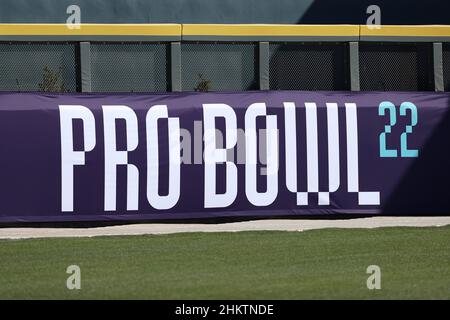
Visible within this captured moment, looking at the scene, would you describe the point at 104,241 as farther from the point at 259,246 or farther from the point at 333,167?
the point at 333,167

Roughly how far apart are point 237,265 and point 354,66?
648 centimetres

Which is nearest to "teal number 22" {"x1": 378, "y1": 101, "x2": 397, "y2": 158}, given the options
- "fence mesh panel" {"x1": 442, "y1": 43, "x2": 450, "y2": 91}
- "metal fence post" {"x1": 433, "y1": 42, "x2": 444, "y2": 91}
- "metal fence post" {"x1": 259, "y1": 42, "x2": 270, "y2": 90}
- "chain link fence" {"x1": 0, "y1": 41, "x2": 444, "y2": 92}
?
"chain link fence" {"x1": 0, "y1": 41, "x2": 444, "y2": 92}

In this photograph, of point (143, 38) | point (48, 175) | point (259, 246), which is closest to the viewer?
point (259, 246)

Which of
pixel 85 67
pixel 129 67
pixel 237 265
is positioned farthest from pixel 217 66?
pixel 237 265

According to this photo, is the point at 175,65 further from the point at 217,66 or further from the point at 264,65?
the point at 264,65

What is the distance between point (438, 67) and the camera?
1780 cm

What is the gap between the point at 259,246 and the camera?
1366 centimetres

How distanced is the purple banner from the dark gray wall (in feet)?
27.4

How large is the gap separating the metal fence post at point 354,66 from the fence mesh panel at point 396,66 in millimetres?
206

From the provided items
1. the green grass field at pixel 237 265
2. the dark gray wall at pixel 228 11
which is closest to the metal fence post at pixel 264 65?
the green grass field at pixel 237 265

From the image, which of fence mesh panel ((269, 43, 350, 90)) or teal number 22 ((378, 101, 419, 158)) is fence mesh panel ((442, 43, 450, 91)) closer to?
teal number 22 ((378, 101, 419, 158))

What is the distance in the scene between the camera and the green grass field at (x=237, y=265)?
1012 centimetres
